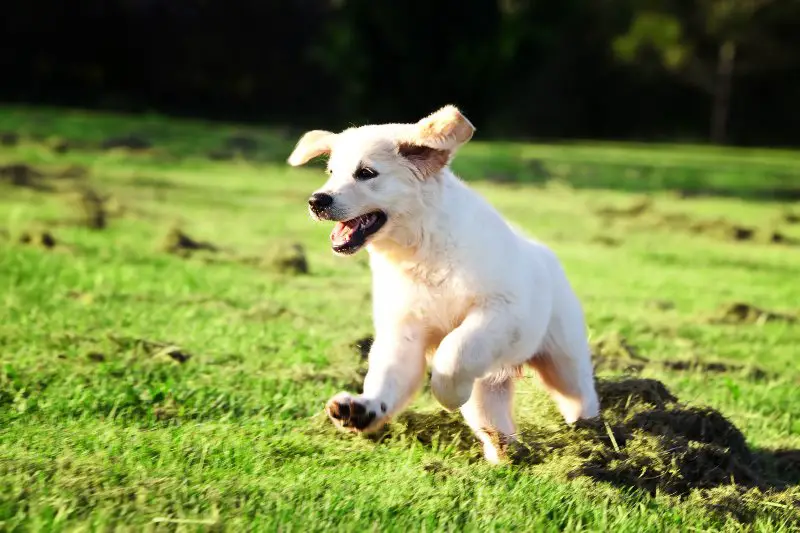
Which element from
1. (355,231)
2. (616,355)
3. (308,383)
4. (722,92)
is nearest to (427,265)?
(355,231)

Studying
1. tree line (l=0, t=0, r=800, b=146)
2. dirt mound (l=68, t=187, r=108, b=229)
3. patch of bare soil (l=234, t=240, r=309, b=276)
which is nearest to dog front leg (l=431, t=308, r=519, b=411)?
patch of bare soil (l=234, t=240, r=309, b=276)

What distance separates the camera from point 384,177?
14.6 ft

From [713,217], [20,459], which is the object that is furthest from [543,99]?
[20,459]

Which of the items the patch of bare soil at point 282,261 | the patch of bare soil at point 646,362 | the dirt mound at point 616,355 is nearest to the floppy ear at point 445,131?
the dirt mound at point 616,355

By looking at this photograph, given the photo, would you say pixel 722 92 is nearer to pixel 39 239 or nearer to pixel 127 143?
pixel 127 143

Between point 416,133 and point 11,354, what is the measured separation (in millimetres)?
2704

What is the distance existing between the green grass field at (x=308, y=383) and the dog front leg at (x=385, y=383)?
0.21 m

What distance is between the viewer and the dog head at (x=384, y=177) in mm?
4391

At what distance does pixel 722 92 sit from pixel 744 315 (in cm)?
2774

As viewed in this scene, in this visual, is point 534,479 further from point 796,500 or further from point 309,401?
point 309,401

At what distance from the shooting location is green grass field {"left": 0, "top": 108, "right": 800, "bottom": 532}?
3834 mm

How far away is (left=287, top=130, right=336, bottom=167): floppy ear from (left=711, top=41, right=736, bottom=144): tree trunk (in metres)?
31.7

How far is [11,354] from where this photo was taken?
19.4 ft

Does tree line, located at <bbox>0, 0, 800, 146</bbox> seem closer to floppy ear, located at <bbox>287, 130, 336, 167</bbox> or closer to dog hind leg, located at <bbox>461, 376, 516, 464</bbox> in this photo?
floppy ear, located at <bbox>287, 130, 336, 167</bbox>
